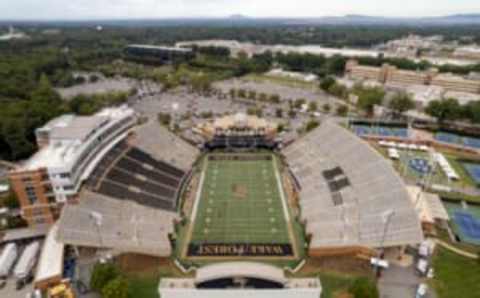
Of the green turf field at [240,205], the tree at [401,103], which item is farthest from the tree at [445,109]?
the green turf field at [240,205]

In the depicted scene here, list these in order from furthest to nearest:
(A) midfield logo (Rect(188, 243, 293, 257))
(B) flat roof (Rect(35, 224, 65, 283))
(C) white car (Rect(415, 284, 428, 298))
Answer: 1. (A) midfield logo (Rect(188, 243, 293, 257))
2. (B) flat roof (Rect(35, 224, 65, 283))
3. (C) white car (Rect(415, 284, 428, 298))

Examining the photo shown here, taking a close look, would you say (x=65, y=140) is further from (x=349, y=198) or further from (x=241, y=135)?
(x=349, y=198)

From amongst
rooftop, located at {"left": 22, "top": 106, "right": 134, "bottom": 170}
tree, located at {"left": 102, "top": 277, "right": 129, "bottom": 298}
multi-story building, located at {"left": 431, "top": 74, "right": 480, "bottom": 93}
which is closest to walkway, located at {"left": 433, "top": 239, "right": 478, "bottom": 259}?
tree, located at {"left": 102, "top": 277, "right": 129, "bottom": 298}

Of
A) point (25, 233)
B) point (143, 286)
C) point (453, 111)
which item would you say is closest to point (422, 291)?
point (143, 286)

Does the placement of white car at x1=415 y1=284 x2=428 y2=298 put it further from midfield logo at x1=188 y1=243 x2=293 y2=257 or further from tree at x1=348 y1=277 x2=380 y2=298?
midfield logo at x1=188 y1=243 x2=293 y2=257

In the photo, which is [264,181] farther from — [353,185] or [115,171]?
[115,171]

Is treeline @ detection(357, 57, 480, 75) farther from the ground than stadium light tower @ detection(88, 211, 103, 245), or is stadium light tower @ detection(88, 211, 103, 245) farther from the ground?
treeline @ detection(357, 57, 480, 75)

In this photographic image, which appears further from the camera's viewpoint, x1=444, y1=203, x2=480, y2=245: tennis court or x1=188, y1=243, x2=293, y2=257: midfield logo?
x1=444, y1=203, x2=480, y2=245: tennis court
